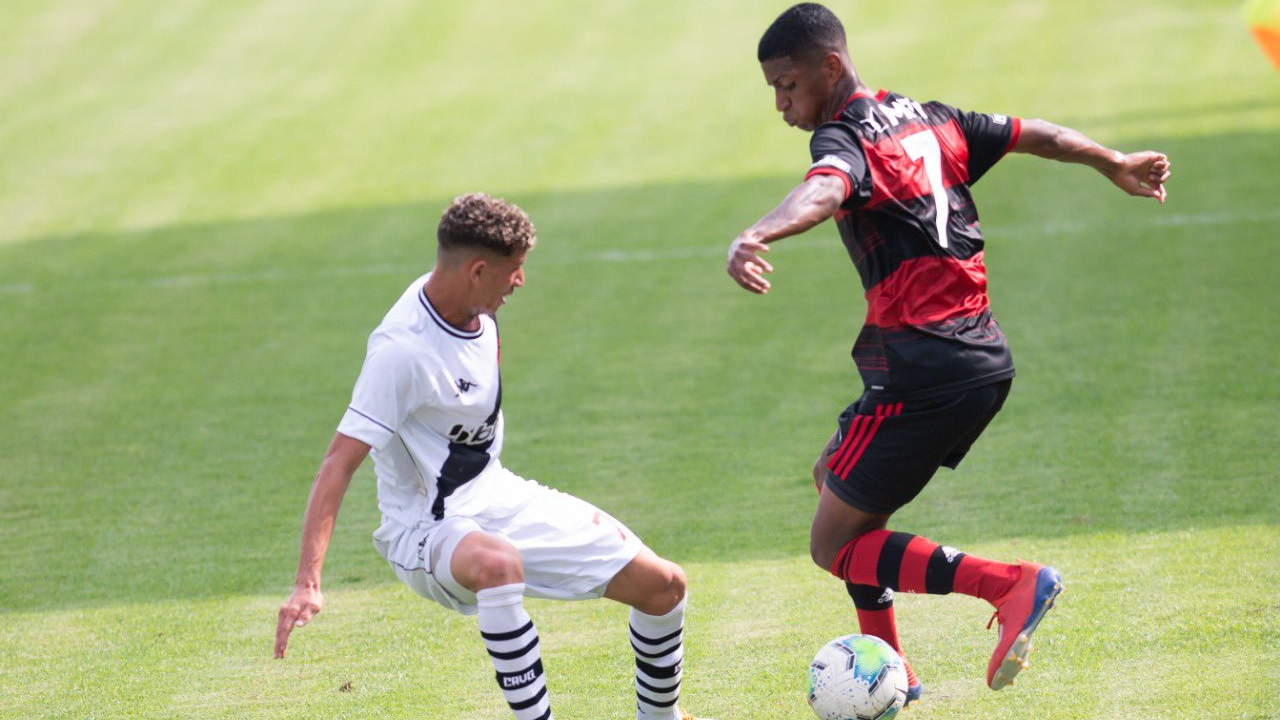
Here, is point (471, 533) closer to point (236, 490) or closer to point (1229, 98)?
point (236, 490)

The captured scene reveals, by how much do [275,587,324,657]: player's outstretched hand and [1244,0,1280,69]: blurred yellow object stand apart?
11.4 metres

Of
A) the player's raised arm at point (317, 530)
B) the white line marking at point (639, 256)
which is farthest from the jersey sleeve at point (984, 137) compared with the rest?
the white line marking at point (639, 256)

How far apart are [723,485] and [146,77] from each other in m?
17.4

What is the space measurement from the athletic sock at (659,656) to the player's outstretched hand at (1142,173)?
234 cm

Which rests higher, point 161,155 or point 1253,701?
point 1253,701

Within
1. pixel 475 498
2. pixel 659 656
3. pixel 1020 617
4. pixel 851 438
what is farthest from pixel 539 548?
pixel 1020 617

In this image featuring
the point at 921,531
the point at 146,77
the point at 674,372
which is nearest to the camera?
the point at 921,531

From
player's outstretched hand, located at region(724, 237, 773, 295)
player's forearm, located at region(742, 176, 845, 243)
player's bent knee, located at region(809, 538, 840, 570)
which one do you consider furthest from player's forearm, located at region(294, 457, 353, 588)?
player's bent knee, located at region(809, 538, 840, 570)

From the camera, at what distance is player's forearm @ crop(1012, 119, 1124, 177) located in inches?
210

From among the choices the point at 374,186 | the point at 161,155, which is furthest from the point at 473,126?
the point at 161,155

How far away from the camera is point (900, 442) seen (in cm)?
495

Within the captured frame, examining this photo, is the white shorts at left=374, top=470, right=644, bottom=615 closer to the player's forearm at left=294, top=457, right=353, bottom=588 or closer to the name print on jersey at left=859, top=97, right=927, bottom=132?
the player's forearm at left=294, top=457, right=353, bottom=588

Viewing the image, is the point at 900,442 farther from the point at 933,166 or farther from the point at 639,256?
the point at 639,256

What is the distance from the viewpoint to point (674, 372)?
10.6 m
